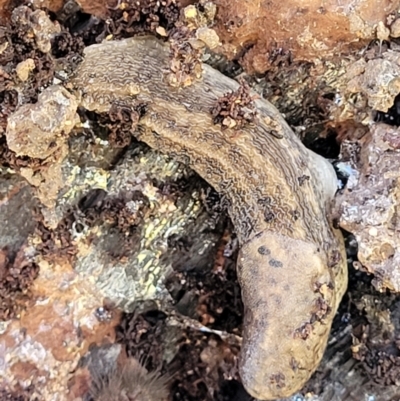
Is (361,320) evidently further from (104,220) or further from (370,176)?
(104,220)

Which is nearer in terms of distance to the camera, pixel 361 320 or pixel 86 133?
pixel 86 133

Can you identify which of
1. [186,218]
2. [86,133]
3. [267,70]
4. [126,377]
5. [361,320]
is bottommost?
[126,377]

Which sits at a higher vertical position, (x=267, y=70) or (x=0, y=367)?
(x=267, y=70)

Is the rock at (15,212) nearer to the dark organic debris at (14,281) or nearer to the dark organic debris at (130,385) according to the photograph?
the dark organic debris at (14,281)

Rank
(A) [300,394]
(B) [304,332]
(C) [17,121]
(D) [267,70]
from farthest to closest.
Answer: (A) [300,394], (D) [267,70], (B) [304,332], (C) [17,121]

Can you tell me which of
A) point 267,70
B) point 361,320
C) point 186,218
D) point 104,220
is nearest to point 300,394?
point 361,320

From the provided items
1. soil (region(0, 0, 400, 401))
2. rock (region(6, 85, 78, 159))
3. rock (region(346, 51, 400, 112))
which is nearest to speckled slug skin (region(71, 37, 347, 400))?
soil (region(0, 0, 400, 401))

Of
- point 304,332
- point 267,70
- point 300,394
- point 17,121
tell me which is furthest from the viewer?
point 300,394
